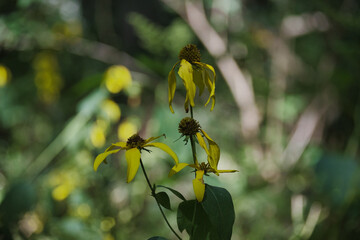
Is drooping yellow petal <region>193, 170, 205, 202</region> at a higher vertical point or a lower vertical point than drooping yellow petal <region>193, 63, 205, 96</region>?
lower

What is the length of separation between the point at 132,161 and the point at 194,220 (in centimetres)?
9

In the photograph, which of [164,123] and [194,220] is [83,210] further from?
[194,220]

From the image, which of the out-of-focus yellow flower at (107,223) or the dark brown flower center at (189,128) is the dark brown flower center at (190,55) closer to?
the dark brown flower center at (189,128)

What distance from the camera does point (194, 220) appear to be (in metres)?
0.38

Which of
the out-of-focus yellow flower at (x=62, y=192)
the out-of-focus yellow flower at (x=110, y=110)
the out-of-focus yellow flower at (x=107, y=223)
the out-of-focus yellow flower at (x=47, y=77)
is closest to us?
the out-of-focus yellow flower at (x=107, y=223)

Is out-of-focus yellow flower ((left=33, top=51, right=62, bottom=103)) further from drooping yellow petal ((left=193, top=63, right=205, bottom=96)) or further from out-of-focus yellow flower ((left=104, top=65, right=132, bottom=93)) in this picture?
drooping yellow petal ((left=193, top=63, right=205, bottom=96))

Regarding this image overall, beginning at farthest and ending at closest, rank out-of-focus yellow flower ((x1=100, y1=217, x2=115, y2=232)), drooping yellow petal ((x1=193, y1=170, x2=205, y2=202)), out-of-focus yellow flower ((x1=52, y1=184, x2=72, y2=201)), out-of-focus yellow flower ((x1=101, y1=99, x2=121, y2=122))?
out-of-focus yellow flower ((x1=52, y1=184, x2=72, y2=201))
out-of-focus yellow flower ((x1=101, y1=99, x2=121, y2=122))
out-of-focus yellow flower ((x1=100, y1=217, x2=115, y2=232))
drooping yellow petal ((x1=193, y1=170, x2=205, y2=202))

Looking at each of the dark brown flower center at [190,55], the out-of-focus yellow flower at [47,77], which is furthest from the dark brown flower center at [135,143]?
the out-of-focus yellow flower at [47,77]

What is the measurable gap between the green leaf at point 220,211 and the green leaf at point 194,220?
0.05 ft

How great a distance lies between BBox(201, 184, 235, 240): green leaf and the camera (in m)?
0.35

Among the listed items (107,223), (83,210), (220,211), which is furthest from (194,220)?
(83,210)

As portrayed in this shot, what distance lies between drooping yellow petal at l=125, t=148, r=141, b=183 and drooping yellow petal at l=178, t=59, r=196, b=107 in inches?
3.2

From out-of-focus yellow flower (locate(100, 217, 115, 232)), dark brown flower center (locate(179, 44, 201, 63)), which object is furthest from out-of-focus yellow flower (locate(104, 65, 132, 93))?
dark brown flower center (locate(179, 44, 201, 63))

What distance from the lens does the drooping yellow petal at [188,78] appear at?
0.37 meters
